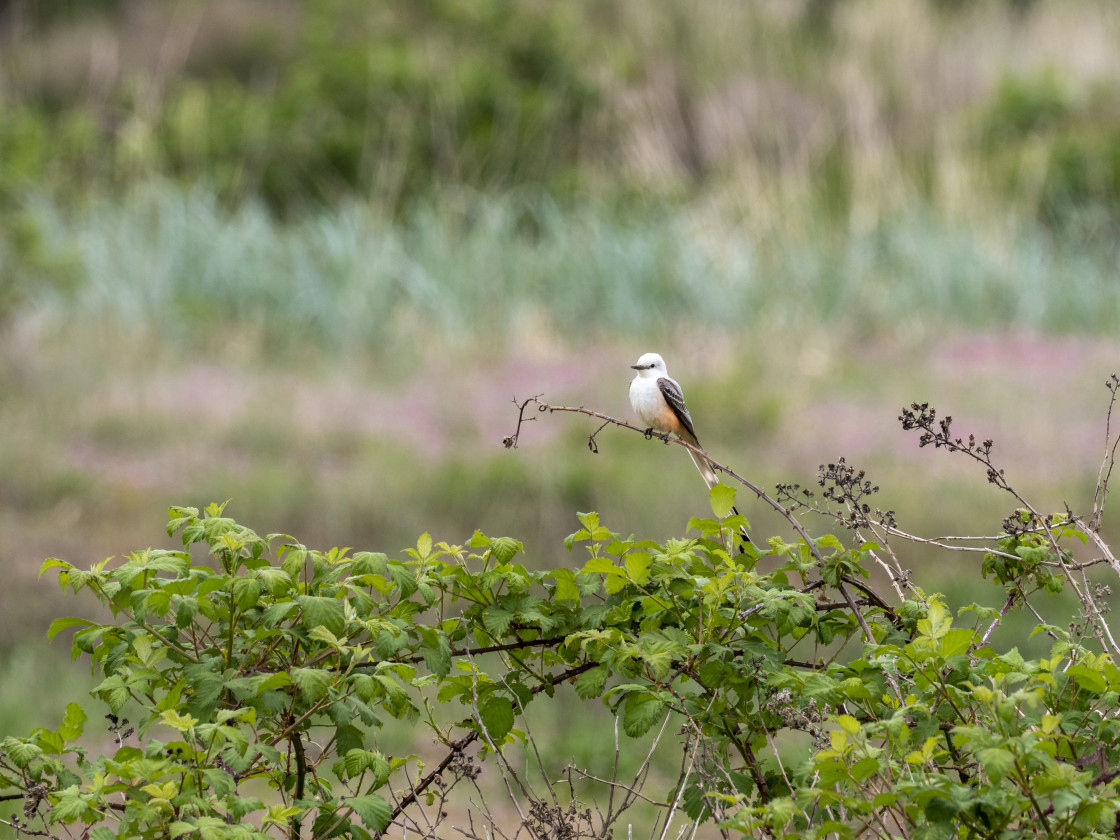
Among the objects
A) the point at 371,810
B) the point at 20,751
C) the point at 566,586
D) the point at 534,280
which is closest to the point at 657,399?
the point at 566,586

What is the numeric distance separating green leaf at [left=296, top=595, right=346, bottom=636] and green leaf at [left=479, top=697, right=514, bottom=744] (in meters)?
0.36

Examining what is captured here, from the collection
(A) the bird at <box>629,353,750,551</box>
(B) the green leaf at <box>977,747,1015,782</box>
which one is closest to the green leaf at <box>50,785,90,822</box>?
(B) the green leaf at <box>977,747,1015,782</box>

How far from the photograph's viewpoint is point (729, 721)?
2.29 meters

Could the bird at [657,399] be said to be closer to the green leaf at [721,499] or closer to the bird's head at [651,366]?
the bird's head at [651,366]

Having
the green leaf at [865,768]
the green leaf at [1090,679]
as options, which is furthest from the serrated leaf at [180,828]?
the green leaf at [1090,679]

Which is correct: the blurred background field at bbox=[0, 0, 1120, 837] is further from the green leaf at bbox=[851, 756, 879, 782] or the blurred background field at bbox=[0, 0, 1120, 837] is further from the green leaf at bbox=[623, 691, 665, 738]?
the green leaf at bbox=[851, 756, 879, 782]

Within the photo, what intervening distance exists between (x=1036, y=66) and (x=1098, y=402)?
11.2m

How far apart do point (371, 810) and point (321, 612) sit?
0.31 m

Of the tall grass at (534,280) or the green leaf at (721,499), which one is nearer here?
the green leaf at (721,499)

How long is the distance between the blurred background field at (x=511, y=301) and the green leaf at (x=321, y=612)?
4.01 m

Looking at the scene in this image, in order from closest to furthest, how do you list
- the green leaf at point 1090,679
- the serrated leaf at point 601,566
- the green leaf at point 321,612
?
1. the green leaf at point 1090,679
2. the green leaf at point 321,612
3. the serrated leaf at point 601,566

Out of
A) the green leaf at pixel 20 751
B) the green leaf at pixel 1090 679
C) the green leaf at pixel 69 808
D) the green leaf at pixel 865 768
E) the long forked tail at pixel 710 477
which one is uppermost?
the long forked tail at pixel 710 477

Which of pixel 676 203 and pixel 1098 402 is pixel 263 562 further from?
pixel 676 203

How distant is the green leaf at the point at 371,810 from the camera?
1.87 meters
